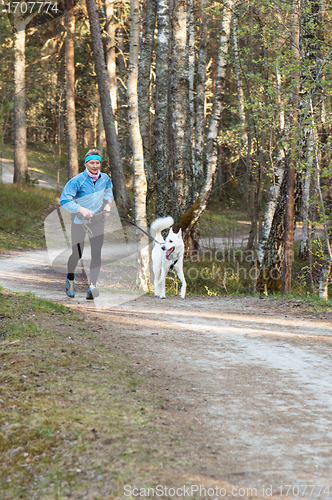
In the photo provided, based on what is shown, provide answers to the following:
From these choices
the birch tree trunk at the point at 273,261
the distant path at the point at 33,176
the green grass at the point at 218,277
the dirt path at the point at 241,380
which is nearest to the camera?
the dirt path at the point at 241,380

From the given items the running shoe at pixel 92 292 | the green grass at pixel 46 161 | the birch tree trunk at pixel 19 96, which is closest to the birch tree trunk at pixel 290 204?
the running shoe at pixel 92 292

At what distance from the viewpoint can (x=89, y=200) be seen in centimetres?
714

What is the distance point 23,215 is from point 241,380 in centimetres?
1700

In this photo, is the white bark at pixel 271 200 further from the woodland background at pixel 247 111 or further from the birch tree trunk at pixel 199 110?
the birch tree trunk at pixel 199 110

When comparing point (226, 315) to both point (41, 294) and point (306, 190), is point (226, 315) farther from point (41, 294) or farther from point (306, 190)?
point (306, 190)

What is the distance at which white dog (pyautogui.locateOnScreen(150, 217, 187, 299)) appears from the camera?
9.38 m

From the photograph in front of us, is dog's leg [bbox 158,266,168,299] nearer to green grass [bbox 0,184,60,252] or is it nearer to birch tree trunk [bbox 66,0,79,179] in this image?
green grass [bbox 0,184,60,252]

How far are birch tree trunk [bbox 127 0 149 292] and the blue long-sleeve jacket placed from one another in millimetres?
3580

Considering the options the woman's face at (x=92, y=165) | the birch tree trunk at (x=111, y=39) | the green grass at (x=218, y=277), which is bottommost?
the green grass at (x=218, y=277)

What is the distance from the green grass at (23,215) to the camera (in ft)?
56.1

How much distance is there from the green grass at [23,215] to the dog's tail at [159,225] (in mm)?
7658

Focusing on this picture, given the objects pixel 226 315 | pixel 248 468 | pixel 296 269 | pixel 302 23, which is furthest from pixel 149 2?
pixel 248 468

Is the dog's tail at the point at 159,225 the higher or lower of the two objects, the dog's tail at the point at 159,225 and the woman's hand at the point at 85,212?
the lower

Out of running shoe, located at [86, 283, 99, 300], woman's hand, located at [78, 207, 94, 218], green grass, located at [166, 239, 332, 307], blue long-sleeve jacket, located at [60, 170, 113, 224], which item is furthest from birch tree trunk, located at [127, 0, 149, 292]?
woman's hand, located at [78, 207, 94, 218]
